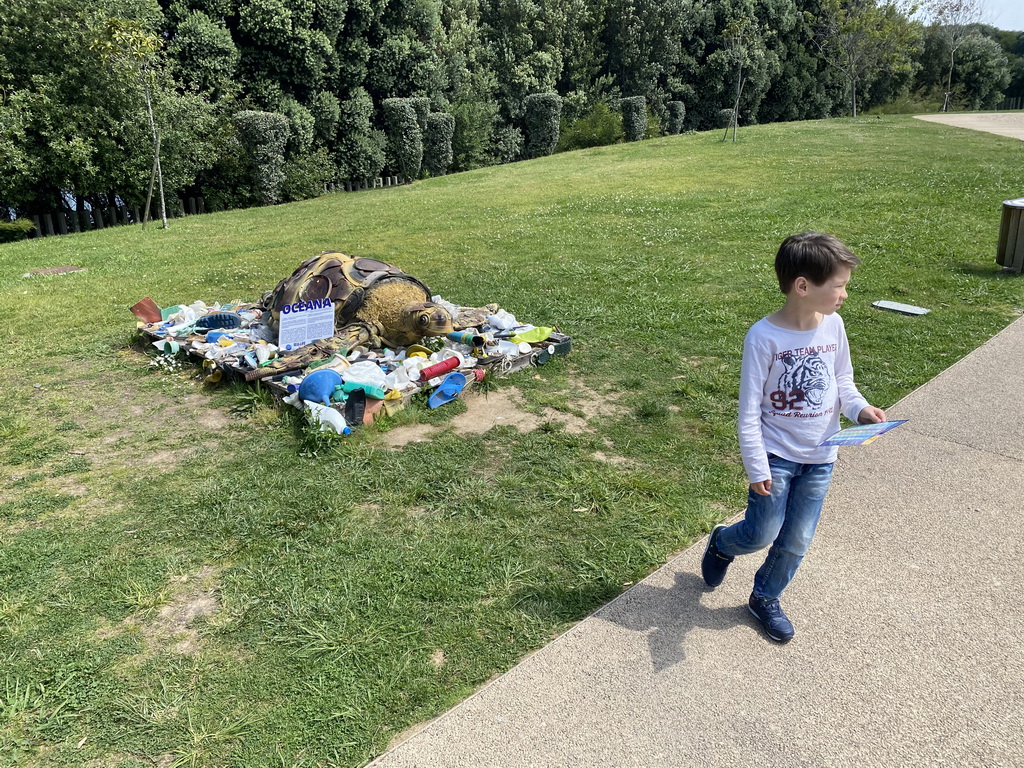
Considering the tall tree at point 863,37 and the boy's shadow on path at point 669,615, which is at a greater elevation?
the tall tree at point 863,37

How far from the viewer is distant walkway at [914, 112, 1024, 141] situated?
82.7 ft

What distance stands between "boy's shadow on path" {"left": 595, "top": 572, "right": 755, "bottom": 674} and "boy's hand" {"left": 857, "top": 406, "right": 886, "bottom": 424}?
1.05 meters

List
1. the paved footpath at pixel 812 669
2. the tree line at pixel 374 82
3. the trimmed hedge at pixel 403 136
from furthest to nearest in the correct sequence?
the trimmed hedge at pixel 403 136
the tree line at pixel 374 82
the paved footpath at pixel 812 669

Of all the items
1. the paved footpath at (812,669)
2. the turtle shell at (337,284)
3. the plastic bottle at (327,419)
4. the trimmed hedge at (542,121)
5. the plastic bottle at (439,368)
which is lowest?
the paved footpath at (812,669)

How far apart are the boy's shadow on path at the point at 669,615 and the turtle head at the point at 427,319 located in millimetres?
3564

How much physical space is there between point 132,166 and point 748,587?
68.7 feet

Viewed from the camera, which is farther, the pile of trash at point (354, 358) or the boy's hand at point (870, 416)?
the pile of trash at point (354, 358)

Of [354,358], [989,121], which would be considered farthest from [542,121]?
[354,358]

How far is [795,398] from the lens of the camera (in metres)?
2.84

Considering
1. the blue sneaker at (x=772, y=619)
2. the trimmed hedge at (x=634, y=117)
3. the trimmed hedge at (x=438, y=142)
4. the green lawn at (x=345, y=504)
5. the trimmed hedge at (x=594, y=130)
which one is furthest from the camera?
the trimmed hedge at (x=634, y=117)

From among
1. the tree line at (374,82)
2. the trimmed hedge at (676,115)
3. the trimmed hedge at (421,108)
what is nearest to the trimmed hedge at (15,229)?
the tree line at (374,82)

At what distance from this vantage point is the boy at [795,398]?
8.96 feet

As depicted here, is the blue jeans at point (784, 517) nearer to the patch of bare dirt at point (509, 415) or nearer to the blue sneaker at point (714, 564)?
the blue sneaker at point (714, 564)

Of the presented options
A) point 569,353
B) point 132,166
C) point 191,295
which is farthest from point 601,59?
point 569,353
